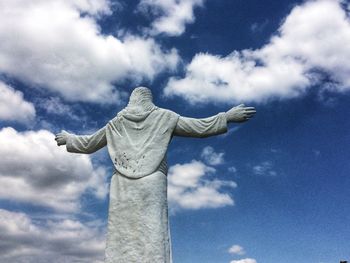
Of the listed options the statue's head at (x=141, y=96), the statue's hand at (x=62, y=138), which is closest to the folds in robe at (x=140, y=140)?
the statue's head at (x=141, y=96)

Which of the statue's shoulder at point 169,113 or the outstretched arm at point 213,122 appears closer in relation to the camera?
the outstretched arm at point 213,122

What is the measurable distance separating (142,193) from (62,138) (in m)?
2.58

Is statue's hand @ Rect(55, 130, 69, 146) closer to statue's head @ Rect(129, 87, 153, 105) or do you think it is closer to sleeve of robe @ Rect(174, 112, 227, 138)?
statue's head @ Rect(129, 87, 153, 105)

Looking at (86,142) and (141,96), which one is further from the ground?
(141,96)

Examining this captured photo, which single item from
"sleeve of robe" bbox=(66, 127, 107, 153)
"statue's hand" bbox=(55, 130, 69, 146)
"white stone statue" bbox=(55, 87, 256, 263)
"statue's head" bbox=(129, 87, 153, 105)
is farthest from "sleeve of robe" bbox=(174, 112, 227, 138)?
"statue's hand" bbox=(55, 130, 69, 146)

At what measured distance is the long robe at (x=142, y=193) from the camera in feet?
29.9

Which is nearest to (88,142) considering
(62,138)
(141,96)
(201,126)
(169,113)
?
(62,138)

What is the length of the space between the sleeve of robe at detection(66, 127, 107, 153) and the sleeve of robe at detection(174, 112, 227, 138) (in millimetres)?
1660

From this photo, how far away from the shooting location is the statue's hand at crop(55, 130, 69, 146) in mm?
10812

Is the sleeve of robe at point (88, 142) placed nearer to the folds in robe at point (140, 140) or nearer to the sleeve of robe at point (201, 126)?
the folds in robe at point (140, 140)

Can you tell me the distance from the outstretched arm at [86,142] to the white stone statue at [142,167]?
2cm

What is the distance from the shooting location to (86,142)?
1058cm

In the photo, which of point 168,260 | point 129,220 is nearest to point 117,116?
point 129,220

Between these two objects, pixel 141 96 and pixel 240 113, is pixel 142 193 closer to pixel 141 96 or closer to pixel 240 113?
pixel 141 96
